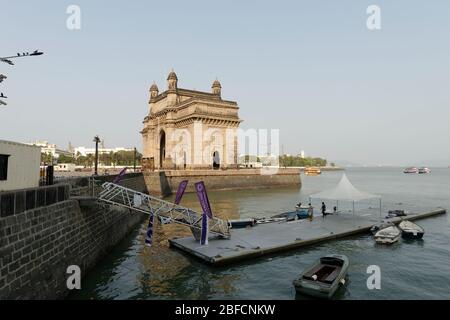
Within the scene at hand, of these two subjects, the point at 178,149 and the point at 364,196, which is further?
the point at 178,149

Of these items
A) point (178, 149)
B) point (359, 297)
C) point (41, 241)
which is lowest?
point (359, 297)

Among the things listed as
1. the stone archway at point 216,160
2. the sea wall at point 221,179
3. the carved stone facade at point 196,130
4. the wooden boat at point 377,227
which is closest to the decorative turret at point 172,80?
the carved stone facade at point 196,130

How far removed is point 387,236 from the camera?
2584 centimetres

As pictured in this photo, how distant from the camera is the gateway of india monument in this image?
7131 centimetres

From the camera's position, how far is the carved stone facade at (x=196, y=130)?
73.4 meters

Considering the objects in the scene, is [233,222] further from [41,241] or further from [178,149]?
[178,149]

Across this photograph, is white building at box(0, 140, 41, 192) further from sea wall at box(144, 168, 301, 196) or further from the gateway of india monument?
the gateway of india monument

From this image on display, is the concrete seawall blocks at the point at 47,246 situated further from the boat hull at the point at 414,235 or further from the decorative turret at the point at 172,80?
the decorative turret at the point at 172,80

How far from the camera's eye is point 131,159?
182 metres

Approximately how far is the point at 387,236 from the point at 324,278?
12.1 meters

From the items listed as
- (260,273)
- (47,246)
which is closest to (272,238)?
(260,273)

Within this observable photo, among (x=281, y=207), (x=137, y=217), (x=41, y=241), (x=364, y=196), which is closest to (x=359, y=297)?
(x=41, y=241)
